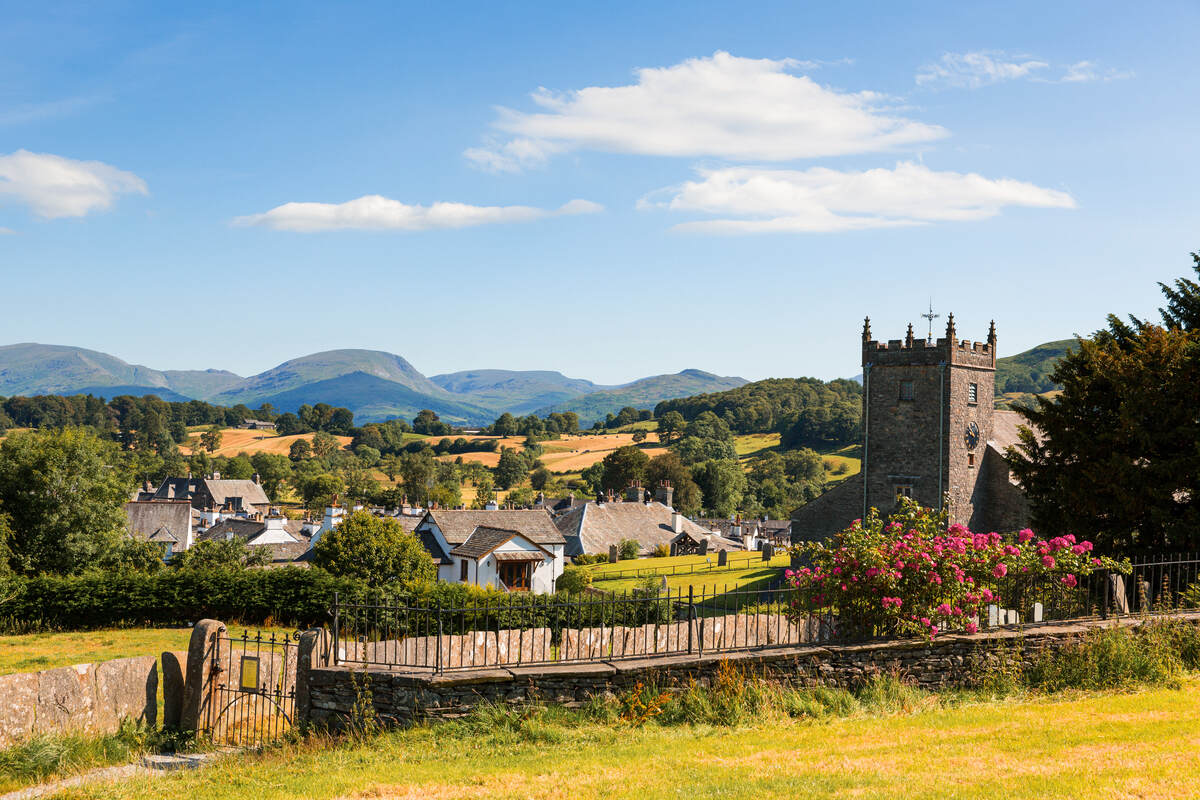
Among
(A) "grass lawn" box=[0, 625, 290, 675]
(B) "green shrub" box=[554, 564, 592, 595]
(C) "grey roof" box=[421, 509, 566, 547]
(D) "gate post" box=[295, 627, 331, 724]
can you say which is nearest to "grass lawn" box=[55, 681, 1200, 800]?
(D) "gate post" box=[295, 627, 331, 724]

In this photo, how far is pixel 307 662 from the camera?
11.7 meters

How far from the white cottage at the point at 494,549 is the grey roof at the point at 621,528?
1350cm

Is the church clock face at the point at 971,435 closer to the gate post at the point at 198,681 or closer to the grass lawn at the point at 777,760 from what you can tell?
the grass lawn at the point at 777,760

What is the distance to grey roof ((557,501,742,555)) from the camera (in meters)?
75.8

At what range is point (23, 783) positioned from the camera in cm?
1005

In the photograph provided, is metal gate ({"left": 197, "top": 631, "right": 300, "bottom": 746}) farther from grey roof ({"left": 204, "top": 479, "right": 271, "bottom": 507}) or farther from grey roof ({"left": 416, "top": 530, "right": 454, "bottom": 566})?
grey roof ({"left": 204, "top": 479, "right": 271, "bottom": 507})


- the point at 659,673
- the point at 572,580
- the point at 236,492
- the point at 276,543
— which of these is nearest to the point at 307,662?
the point at 659,673

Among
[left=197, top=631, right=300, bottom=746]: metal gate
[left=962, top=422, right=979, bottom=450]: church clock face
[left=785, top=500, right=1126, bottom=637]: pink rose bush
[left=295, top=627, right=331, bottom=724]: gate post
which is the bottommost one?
[left=197, top=631, right=300, bottom=746]: metal gate

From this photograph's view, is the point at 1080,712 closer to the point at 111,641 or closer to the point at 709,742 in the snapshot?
the point at 709,742

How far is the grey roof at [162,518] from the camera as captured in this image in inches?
2868

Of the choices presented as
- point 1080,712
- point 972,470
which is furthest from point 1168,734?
point 972,470

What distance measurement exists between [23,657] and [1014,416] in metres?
49.2

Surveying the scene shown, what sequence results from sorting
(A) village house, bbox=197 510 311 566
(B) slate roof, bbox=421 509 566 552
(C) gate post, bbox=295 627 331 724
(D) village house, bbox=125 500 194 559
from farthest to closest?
(D) village house, bbox=125 500 194 559 → (A) village house, bbox=197 510 311 566 → (B) slate roof, bbox=421 509 566 552 → (C) gate post, bbox=295 627 331 724

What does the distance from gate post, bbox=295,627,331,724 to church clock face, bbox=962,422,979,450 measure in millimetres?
38193
